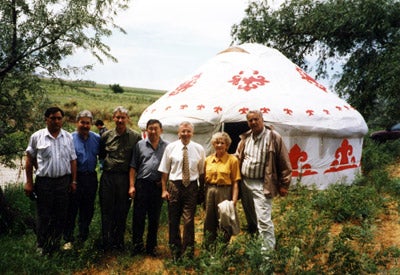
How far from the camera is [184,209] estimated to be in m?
3.63

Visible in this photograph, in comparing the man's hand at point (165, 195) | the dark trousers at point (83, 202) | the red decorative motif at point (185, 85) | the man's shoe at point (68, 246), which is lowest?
the man's shoe at point (68, 246)

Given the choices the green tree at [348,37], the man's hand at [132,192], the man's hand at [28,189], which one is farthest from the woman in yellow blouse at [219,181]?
the green tree at [348,37]

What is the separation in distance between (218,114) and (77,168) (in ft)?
9.61

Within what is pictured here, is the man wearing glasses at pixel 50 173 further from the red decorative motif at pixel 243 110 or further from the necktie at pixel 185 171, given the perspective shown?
the red decorative motif at pixel 243 110

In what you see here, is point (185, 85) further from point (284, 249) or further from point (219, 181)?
point (284, 249)

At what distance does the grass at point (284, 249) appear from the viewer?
324cm

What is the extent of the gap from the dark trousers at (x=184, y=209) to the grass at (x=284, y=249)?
141 mm

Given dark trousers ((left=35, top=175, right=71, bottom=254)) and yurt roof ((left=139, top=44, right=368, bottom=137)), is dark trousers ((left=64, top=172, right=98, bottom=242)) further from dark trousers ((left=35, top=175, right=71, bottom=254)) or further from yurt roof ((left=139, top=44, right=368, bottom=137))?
yurt roof ((left=139, top=44, right=368, bottom=137))

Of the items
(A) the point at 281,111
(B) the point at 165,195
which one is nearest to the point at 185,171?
(B) the point at 165,195

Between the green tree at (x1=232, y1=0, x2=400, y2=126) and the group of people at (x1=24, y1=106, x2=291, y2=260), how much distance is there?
6.94 m

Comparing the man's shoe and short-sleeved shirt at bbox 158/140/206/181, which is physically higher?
short-sleeved shirt at bbox 158/140/206/181

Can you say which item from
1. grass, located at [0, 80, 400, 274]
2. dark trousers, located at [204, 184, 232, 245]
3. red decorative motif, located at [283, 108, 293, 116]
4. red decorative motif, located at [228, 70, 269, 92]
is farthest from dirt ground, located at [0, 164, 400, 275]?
red decorative motif, located at [228, 70, 269, 92]

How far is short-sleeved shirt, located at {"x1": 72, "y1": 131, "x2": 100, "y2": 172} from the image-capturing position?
149 inches

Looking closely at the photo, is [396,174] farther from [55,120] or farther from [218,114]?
[55,120]
